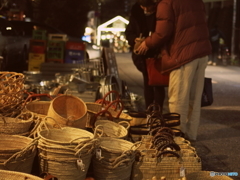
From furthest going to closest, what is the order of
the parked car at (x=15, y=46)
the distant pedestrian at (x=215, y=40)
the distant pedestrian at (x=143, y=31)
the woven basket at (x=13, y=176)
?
1. the distant pedestrian at (x=215, y=40)
2. the parked car at (x=15, y=46)
3. the distant pedestrian at (x=143, y=31)
4. the woven basket at (x=13, y=176)

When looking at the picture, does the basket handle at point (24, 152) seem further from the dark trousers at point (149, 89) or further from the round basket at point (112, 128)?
the dark trousers at point (149, 89)

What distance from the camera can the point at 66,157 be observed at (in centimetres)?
383

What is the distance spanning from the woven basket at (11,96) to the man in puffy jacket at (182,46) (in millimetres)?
2073

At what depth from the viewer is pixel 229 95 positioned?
478 inches

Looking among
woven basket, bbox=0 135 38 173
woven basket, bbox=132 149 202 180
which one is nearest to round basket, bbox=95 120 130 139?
woven basket, bbox=132 149 202 180

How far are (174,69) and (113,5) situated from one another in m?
50.5

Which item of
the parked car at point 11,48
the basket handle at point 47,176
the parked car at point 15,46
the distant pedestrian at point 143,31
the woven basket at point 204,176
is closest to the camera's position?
the basket handle at point 47,176

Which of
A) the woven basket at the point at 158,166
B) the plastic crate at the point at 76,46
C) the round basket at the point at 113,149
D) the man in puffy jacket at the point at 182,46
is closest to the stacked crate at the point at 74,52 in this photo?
the plastic crate at the point at 76,46

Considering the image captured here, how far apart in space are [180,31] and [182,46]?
190 millimetres

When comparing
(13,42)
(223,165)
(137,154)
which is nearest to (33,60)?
(13,42)

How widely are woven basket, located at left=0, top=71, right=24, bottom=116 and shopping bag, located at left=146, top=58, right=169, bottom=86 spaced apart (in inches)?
84.6

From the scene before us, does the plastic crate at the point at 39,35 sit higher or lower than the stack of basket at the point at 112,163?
higher

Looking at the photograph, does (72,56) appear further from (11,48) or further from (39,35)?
(11,48)

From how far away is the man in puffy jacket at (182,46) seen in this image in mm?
6223
